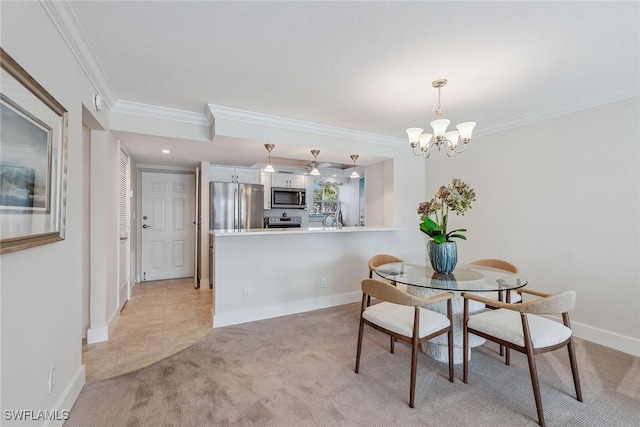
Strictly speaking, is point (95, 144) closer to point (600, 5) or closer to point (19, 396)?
point (19, 396)

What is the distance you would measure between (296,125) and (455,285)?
2348mm

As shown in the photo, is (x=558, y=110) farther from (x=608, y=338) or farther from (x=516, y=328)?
(x=516, y=328)

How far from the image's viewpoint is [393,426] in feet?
5.23

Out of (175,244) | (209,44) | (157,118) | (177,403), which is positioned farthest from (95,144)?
(175,244)

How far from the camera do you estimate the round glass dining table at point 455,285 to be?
2037 mm

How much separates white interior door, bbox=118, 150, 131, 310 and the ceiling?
70 centimetres

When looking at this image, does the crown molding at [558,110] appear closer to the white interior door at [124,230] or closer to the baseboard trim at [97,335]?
the white interior door at [124,230]

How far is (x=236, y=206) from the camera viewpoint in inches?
182

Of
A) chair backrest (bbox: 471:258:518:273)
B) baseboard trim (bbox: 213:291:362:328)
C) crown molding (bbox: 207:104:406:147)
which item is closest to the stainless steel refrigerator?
baseboard trim (bbox: 213:291:362:328)

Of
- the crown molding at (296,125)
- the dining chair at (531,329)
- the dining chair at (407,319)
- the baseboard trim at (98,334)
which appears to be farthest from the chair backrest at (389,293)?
the baseboard trim at (98,334)

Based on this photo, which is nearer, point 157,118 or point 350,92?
point 350,92

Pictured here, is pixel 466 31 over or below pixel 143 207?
over

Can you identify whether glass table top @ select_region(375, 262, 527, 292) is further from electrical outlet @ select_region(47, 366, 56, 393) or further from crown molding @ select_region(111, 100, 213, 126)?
crown molding @ select_region(111, 100, 213, 126)

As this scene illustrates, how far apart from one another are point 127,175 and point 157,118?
1.27 meters
